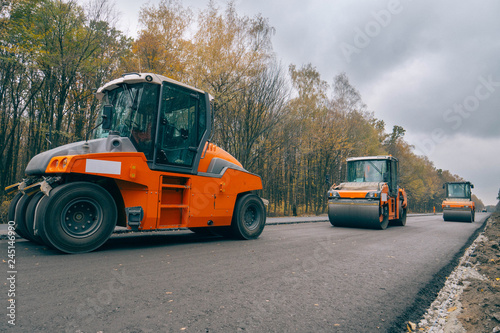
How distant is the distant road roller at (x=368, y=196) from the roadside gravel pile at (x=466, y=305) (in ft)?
21.5

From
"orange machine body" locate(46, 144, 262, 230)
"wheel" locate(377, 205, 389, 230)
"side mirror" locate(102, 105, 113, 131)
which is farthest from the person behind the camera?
"wheel" locate(377, 205, 389, 230)

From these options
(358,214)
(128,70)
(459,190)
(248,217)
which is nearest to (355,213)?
(358,214)

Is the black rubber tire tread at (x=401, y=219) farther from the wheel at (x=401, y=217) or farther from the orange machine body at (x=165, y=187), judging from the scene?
the orange machine body at (x=165, y=187)

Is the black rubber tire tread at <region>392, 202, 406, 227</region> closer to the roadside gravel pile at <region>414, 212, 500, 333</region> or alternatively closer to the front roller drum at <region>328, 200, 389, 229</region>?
the front roller drum at <region>328, 200, 389, 229</region>

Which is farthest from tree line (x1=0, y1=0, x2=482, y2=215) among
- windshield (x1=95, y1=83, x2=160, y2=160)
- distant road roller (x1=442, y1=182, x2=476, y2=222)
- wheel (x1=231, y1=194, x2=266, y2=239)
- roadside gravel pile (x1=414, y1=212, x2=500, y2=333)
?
distant road roller (x1=442, y1=182, x2=476, y2=222)

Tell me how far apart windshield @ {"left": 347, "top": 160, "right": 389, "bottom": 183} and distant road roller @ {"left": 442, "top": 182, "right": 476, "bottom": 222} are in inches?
432

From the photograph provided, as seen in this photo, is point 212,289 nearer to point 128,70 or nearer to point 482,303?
point 482,303

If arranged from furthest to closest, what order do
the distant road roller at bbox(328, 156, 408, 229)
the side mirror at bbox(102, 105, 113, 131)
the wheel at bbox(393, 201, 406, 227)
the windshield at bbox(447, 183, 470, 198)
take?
the windshield at bbox(447, 183, 470, 198) → the wheel at bbox(393, 201, 406, 227) → the distant road roller at bbox(328, 156, 408, 229) → the side mirror at bbox(102, 105, 113, 131)

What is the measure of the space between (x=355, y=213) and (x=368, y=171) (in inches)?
106

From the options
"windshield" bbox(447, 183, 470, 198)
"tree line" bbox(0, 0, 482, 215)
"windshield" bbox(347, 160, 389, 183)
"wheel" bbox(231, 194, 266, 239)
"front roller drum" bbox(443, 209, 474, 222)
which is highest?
"tree line" bbox(0, 0, 482, 215)

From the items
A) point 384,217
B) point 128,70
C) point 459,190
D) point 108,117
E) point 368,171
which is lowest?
point 384,217

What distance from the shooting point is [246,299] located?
125 inches

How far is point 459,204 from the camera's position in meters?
21.1

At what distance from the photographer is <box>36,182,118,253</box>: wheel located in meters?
4.84
